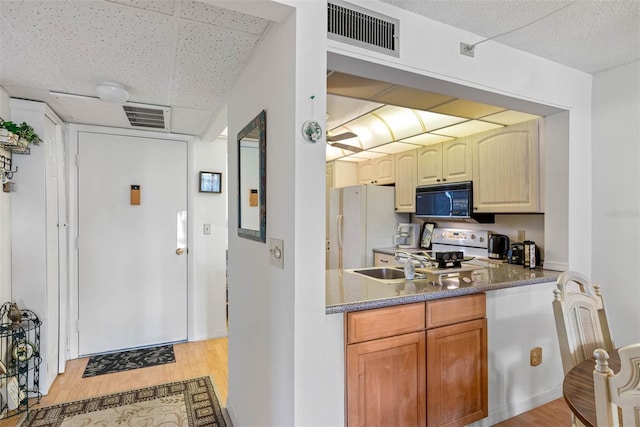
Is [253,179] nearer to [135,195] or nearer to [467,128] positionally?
[135,195]

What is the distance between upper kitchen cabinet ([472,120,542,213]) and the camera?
8.66 feet

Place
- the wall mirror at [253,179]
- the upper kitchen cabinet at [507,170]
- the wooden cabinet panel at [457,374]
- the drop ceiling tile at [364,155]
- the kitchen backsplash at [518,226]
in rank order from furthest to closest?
the drop ceiling tile at [364,155] → the kitchen backsplash at [518,226] → the upper kitchen cabinet at [507,170] → the wooden cabinet panel at [457,374] → the wall mirror at [253,179]

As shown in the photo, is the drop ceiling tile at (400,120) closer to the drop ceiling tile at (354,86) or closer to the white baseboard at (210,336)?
the drop ceiling tile at (354,86)

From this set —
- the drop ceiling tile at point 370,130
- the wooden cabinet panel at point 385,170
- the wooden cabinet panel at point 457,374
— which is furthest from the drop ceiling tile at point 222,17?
the wooden cabinet panel at point 385,170

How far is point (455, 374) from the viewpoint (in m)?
1.88

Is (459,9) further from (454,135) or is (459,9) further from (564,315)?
(454,135)

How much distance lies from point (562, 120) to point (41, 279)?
386cm

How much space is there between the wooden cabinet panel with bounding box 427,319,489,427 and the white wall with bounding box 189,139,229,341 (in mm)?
2450

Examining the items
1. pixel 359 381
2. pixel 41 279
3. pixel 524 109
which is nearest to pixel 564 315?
pixel 359 381

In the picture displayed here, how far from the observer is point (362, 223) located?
4.10 metres

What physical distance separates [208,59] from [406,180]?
111 inches

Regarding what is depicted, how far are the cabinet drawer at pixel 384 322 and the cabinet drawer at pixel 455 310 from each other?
70 mm

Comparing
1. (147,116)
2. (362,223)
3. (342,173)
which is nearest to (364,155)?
(342,173)

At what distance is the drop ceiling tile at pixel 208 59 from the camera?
1.58 m
